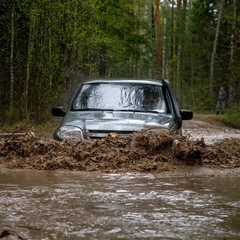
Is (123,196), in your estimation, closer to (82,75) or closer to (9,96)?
(9,96)

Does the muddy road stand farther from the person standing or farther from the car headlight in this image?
the person standing

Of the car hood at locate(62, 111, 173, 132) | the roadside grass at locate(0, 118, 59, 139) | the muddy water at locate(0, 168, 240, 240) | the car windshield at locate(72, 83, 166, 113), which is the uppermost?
the car windshield at locate(72, 83, 166, 113)

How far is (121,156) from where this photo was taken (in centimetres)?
741

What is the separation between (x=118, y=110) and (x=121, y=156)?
115 centimetres

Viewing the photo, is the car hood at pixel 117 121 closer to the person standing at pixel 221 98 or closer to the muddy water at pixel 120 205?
the muddy water at pixel 120 205

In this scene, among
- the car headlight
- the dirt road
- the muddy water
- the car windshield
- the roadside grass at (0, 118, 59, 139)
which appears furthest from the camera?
the roadside grass at (0, 118, 59, 139)

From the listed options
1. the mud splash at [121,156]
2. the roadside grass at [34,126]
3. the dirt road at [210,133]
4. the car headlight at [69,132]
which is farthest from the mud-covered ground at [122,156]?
the roadside grass at [34,126]

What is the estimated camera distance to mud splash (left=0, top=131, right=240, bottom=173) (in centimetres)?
720

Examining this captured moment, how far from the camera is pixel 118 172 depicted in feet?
22.5

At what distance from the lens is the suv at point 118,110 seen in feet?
25.1

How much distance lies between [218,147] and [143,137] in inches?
55.6

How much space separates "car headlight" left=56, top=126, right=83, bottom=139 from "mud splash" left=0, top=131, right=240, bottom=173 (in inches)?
6.4

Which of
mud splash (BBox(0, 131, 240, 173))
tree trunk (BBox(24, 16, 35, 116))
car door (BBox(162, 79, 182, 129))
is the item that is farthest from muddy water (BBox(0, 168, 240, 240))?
tree trunk (BBox(24, 16, 35, 116))

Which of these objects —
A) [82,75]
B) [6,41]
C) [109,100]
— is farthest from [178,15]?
[109,100]
